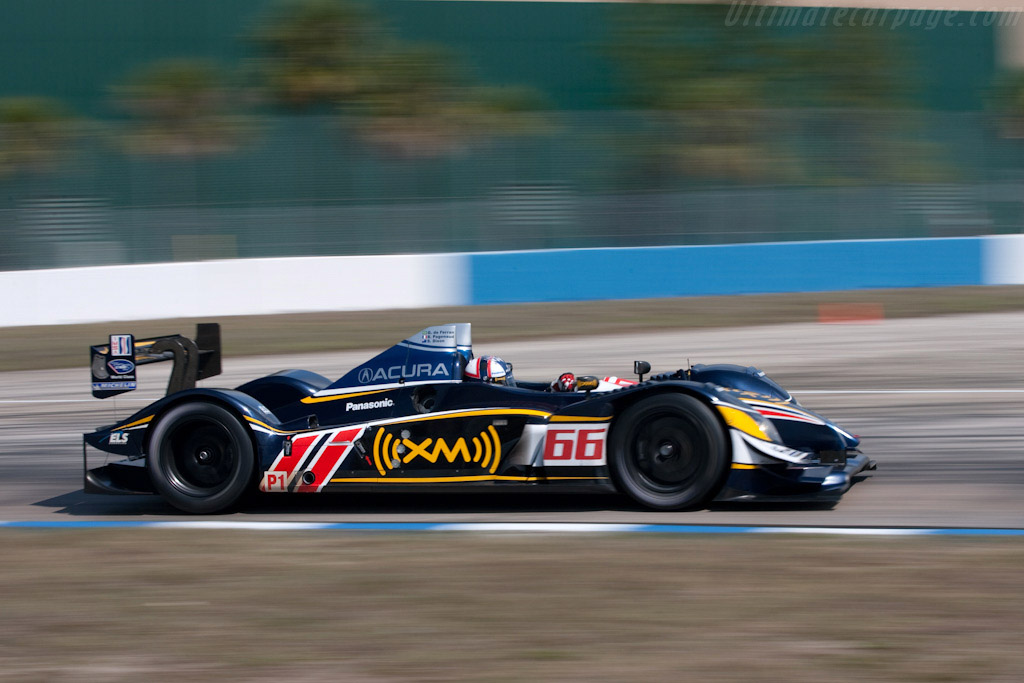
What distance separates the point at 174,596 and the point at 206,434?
1.69m

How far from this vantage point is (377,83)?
88.9 ft

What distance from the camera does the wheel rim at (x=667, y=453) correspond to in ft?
19.9

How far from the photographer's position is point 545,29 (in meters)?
28.1

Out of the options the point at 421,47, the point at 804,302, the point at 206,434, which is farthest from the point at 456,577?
the point at 421,47

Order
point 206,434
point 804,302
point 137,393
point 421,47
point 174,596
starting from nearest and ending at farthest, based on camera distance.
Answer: point 174,596 → point 206,434 → point 137,393 → point 804,302 → point 421,47

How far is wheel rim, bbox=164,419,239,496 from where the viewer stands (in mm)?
6645

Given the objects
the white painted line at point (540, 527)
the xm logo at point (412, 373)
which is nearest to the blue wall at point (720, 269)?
the xm logo at point (412, 373)

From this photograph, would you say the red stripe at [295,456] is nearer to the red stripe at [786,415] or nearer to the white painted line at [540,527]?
the white painted line at [540,527]

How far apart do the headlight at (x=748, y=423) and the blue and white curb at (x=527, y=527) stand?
46cm

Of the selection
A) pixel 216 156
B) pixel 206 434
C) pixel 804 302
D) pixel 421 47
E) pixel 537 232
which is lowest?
pixel 206 434

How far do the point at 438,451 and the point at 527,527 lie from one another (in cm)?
63

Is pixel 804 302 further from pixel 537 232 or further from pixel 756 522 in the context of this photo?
pixel 756 522

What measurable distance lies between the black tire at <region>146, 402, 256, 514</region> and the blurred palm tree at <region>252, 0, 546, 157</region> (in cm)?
1351

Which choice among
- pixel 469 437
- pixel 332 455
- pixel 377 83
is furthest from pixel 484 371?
pixel 377 83
